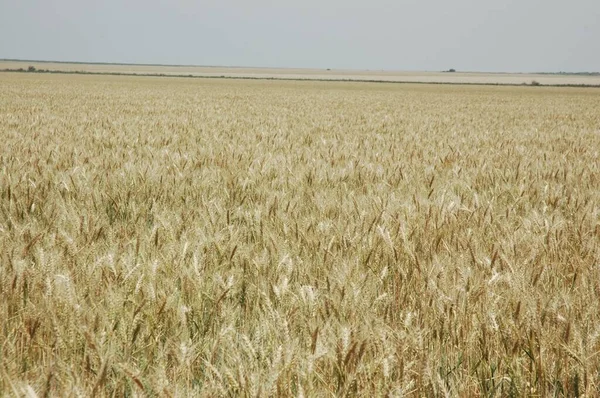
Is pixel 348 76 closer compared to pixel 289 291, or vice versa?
pixel 289 291

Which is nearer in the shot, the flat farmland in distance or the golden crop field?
the golden crop field

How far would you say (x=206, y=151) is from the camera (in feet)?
18.3

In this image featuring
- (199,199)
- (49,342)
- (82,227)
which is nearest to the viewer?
(49,342)

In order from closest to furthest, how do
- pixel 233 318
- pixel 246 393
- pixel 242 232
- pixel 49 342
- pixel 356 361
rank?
pixel 246 393, pixel 356 361, pixel 49 342, pixel 233 318, pixel 242 232

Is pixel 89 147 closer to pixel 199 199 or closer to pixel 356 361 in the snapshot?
pixel 199 199

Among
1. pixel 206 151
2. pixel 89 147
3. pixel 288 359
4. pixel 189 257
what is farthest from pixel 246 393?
pixel 89 147

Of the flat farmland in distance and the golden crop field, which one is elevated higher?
the flat farmland in distance

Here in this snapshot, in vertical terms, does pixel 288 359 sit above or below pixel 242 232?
above

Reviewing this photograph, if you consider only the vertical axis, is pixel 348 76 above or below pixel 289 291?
above

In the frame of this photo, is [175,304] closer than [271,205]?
Yes

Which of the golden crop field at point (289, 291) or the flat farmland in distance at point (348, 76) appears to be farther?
the flat farmland in distance at point (348, 76)

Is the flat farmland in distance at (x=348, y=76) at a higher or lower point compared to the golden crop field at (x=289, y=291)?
higher

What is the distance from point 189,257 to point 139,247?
0.79 feet

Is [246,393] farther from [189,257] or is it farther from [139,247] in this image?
[139,247]
